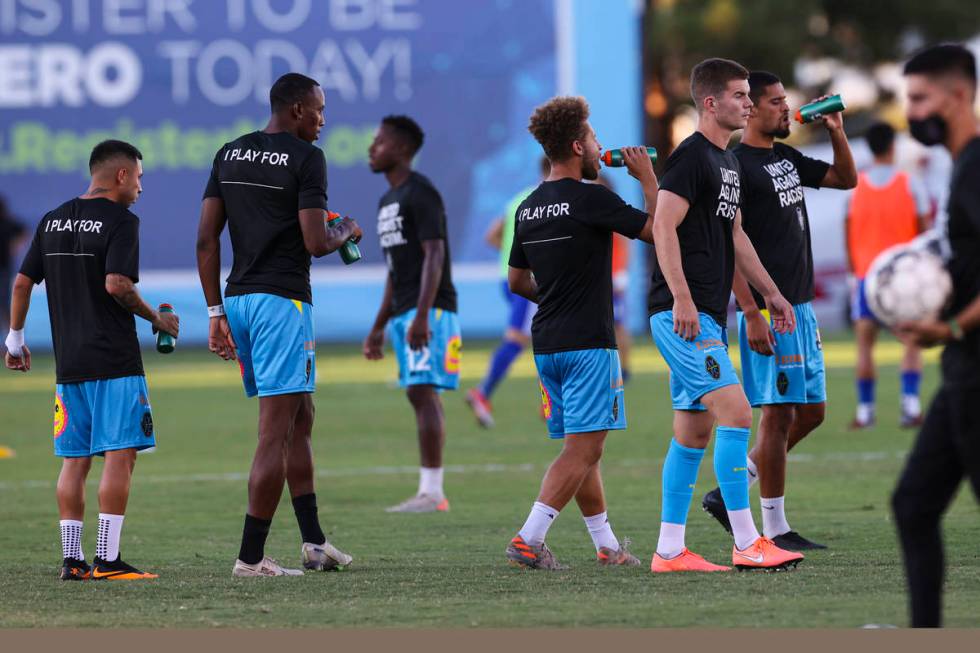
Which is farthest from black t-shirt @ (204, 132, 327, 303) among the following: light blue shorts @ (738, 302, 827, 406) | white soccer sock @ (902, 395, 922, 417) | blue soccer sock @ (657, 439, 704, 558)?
white soccer sock @ (902, 395, 922, 417)

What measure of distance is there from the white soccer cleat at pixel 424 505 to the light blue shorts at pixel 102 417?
294 cm

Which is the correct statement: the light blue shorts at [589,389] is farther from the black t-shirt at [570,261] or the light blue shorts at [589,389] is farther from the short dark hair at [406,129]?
the short dark hair at [406,129]

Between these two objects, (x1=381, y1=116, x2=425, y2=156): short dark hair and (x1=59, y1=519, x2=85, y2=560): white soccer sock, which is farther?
(x1=381, y1=116, x2=425, y2=156): short dark hair

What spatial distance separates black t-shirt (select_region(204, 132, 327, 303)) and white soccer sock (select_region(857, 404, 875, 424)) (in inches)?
332

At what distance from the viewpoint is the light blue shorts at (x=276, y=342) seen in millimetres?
8188

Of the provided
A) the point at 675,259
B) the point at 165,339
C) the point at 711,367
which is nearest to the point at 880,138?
the point at 711,367

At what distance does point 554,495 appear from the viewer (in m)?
8.29

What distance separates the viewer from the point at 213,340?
328 inches

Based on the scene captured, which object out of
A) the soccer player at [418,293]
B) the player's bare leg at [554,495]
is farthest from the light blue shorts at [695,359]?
the soccer player at [418,293]

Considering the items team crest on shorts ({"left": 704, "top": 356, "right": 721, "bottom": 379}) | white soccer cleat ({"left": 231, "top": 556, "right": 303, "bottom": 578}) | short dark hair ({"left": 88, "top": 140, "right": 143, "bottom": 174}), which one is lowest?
white soccer cleat ({"left": 231, "top": 556, "right": 303, "bottom": 578})

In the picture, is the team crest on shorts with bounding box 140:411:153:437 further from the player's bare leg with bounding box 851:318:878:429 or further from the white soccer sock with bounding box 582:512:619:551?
the player's bare leg with bounding box 851:318:878:429

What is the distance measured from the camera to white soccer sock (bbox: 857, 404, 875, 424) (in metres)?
15.4

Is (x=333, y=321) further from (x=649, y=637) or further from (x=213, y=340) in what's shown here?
(x=649, y=637)

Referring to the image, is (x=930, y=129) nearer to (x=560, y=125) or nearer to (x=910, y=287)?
(x=910, y=287)
